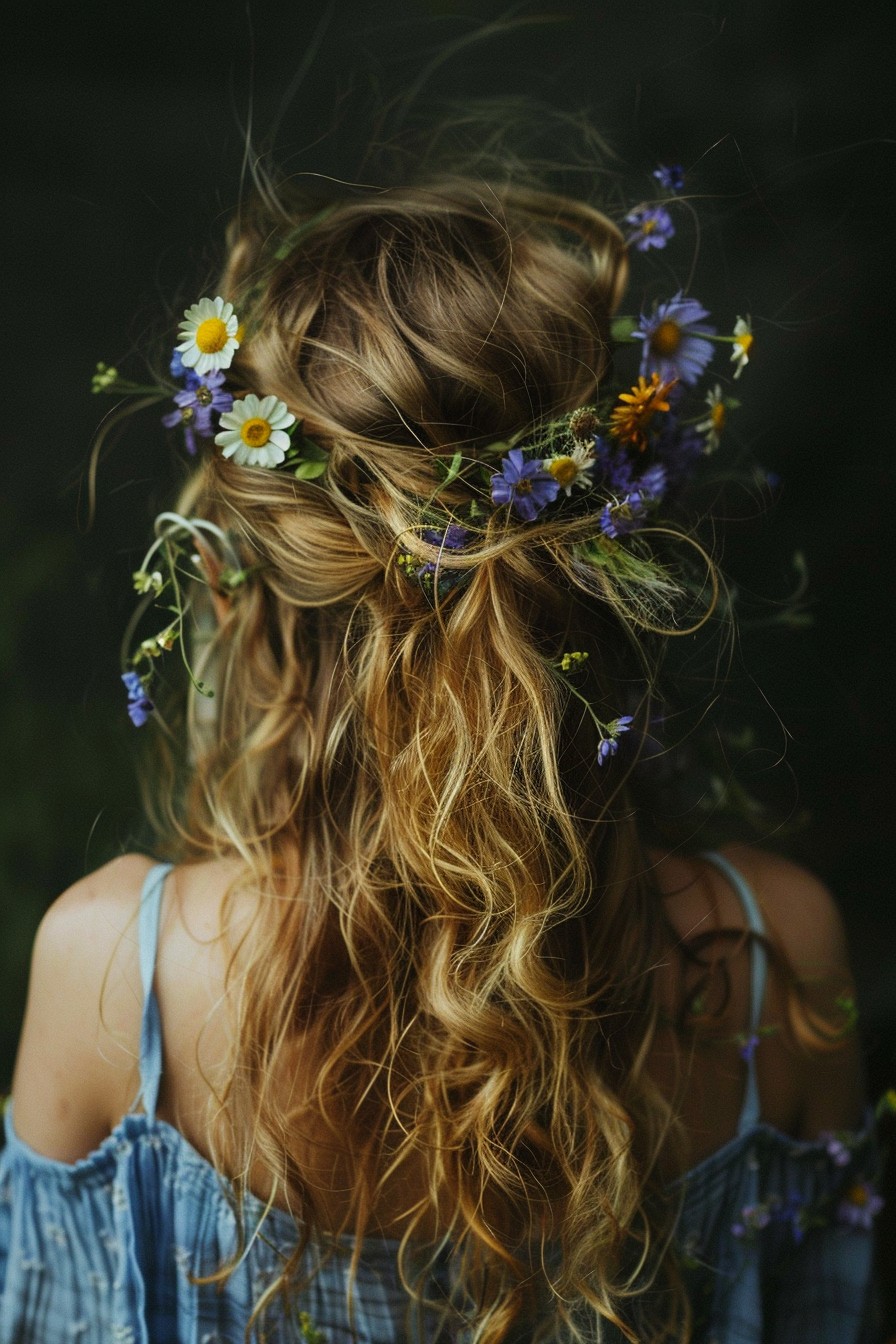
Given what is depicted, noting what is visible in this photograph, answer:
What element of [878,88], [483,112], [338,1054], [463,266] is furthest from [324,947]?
[878,88]

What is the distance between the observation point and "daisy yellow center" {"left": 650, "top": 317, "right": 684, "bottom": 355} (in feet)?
2.96

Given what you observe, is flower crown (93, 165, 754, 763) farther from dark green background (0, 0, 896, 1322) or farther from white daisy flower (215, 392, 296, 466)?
dark green background (0, 0, 896, 1322)

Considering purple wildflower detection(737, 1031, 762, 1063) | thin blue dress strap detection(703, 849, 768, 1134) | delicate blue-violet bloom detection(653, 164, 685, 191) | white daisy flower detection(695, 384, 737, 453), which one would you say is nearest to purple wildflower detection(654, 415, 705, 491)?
white daisy flower detection(695, 384, 737, 453)

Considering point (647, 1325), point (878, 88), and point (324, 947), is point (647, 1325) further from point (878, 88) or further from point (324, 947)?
point (878, 88)

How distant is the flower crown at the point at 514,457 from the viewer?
2.50ft

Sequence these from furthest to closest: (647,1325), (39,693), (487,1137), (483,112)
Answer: (39,693) < (483,112) < (647,1325) < (487,1137)

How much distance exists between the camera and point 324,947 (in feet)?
2.75

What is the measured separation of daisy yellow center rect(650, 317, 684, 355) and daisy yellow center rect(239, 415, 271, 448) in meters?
0.39

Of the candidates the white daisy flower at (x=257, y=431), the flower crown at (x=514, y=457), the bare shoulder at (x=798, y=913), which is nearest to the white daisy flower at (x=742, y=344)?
the flower crown at (x=514, y=457)

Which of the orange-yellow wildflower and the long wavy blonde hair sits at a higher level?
the orange-yellow wildflower

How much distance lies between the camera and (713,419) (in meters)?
0.98

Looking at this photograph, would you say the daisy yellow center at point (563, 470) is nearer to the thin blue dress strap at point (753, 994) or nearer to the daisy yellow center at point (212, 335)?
the daisy yellow center at point (212, 335)

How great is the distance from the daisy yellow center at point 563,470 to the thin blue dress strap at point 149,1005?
531mm

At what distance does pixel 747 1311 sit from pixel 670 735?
0.66m
